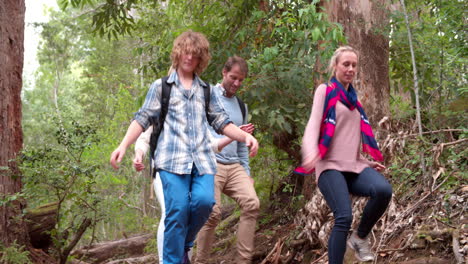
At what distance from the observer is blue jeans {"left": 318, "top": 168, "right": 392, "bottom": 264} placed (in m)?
4.35

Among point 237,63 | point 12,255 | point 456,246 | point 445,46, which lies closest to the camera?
point 456,246

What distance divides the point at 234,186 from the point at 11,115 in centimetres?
372

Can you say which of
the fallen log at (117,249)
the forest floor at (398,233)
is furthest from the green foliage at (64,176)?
the fallen log at (117,249)

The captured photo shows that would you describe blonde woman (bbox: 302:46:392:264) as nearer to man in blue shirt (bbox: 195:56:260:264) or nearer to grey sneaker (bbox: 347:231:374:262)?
grey sneaker (bbox: 347:231:374:262)

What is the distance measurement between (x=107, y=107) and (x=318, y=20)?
17.7 metres

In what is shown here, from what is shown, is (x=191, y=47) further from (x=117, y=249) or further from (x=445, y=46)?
(x=117, y=249)

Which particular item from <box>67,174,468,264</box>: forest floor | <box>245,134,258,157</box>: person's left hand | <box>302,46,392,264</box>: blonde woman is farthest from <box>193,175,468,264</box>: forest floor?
<box>245,134,258,157</box>: person's left hand

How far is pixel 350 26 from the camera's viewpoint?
313 inches

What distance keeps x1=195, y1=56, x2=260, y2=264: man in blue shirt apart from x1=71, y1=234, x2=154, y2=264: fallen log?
552 cm

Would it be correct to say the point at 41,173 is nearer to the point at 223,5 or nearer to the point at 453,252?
the point at 223,5

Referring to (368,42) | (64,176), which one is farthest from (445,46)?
(64,176)

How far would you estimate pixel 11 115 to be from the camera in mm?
7848

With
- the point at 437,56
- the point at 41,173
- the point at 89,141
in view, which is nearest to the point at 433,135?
the point at 437,56

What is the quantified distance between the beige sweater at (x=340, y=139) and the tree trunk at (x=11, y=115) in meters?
4.58
